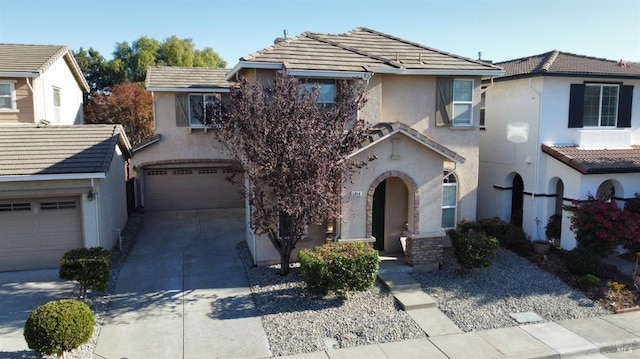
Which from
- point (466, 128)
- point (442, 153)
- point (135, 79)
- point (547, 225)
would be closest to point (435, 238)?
point (442, 153)

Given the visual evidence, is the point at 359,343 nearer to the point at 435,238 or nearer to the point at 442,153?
the point at 435,238

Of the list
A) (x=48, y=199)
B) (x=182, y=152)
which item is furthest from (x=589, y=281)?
(x=182, y=152)

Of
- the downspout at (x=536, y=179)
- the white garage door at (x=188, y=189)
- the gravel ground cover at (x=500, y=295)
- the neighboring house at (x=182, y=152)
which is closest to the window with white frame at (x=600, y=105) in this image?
the downspout at (x=536, y=179)

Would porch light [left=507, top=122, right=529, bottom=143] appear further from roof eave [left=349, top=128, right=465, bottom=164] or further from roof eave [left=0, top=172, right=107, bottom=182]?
roof eave [left=0, top=172, right=107, bottom=182]

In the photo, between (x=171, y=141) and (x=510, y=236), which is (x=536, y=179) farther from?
(x=171, y=141)

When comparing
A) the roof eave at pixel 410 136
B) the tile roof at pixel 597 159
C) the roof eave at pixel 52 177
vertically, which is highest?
the roof eave at pixel 410 136

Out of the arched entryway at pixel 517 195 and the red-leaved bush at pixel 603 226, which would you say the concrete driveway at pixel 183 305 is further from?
the arched entryway at pixel 517 195

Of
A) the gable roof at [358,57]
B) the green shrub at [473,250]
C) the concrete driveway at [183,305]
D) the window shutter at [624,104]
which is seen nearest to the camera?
the concrete driveway at [183,305]
